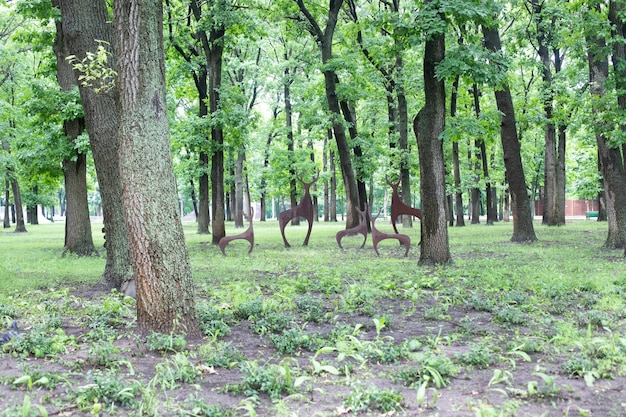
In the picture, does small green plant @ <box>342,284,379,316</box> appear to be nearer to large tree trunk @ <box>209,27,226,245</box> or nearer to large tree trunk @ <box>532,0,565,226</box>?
large tree trunk @ <box>209,27,226,245</box>

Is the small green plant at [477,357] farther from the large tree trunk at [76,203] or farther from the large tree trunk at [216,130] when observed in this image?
the large tree trunk at [216,130]

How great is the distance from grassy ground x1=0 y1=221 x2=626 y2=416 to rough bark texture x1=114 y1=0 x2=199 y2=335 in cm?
35

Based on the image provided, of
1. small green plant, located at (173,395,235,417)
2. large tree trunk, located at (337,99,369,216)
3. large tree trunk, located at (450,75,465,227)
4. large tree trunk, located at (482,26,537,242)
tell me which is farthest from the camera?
large tree trunk, located at (450,75,465,227)

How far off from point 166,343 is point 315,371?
142 cm

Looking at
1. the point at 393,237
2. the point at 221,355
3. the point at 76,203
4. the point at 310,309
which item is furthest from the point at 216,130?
the point at 221,355

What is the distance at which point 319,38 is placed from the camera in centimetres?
1847

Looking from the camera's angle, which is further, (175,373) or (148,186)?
(148,186)

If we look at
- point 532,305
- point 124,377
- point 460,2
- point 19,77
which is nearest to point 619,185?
point 460,2

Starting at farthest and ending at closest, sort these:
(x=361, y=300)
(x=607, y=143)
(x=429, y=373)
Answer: (x=607, y=143)
(x=361, y=300)
(x=429, y=373)

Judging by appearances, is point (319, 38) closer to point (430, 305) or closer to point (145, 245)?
point (430, 305)

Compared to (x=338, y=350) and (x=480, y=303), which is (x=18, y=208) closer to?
(x=480, y=303)

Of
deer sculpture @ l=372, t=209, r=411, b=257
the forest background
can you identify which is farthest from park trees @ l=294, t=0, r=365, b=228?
deer sculpture @ l=372, t=209, r=411, b=257

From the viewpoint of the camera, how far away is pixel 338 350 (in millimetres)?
4668

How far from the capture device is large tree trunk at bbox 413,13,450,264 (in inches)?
408
